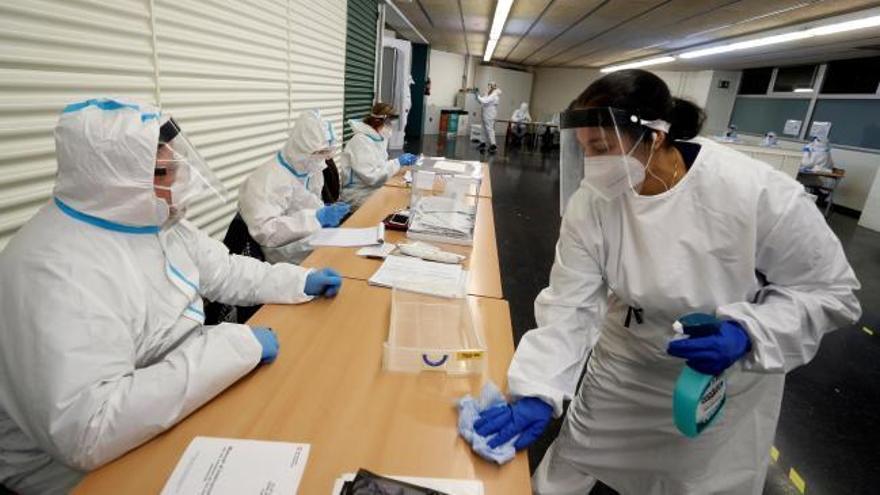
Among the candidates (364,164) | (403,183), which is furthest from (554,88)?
(403,183)

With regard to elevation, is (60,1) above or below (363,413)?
above

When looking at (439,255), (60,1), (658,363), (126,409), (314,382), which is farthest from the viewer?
(439,255)

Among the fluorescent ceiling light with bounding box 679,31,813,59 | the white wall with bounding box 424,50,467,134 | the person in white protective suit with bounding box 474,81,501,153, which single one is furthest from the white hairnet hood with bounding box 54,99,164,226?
the white wall with bounding box 424,50,467,134

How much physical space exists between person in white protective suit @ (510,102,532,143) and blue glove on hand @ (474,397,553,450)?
1243cm

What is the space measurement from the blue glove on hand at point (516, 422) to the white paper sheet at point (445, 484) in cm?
10

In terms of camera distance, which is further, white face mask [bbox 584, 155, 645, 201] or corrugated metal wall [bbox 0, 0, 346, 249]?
corrugated metal wall [bbox 0, 0, 346, 249]

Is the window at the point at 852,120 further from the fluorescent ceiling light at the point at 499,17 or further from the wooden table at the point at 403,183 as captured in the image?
the wooden table at the point at 403,183

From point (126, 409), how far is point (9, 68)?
109 cm

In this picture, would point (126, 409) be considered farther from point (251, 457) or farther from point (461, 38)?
point (461, 38)

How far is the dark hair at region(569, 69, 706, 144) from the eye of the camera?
99cm

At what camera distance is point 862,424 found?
2201 millimetres

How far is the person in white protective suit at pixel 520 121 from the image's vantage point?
12.6 m

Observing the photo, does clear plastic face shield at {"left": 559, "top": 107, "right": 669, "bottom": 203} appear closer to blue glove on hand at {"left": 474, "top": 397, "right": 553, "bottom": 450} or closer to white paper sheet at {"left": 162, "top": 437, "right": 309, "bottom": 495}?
blue glove on hand at {"left": 474, "top": 397, "right": 553, "bottom": 450}

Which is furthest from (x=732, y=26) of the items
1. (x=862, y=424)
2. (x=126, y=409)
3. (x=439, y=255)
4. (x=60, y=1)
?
(x=126, y=409)
